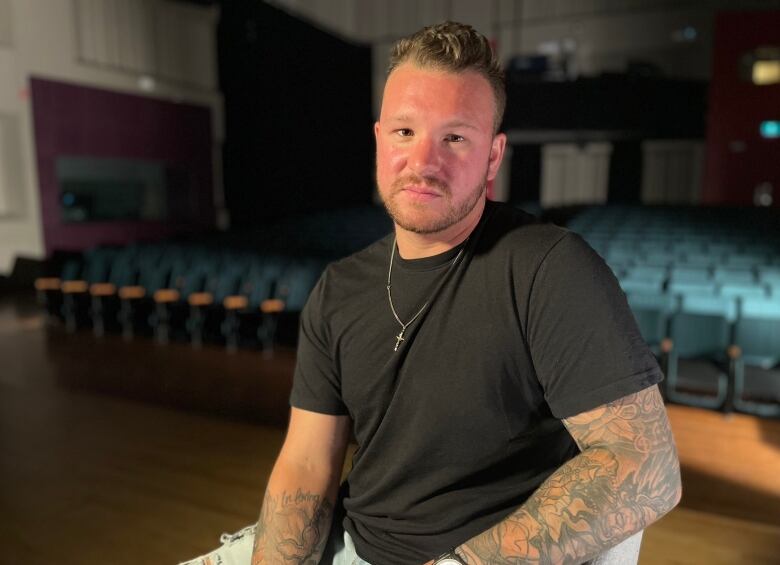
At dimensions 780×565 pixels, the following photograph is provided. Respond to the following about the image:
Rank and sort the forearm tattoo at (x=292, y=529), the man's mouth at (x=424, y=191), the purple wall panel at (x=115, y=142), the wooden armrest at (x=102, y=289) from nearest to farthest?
the man's mouth at (x=424, y=191) < the forearm tattoo at (x=292, y=529) < the wooden armrest at (x=102, y=289) < the purple wall panel at (x=115, y=142)

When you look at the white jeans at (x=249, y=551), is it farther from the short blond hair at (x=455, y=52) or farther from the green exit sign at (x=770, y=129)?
the green exit sign at (x=770, y=129)

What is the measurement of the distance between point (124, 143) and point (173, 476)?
7281mm

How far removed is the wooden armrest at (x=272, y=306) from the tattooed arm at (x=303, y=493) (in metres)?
2.99

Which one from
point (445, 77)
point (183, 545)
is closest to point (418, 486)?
point (445, 77)

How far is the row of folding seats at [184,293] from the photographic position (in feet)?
13.4

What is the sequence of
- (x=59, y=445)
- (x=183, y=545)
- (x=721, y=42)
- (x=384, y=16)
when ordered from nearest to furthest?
(x=183, y=545), (x=59, y=445), (x=721, y=42), (x=384, y=16)

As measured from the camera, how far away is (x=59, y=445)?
Result: 7.70 ft

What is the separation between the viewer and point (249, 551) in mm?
1011

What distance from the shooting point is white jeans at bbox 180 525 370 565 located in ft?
3.13

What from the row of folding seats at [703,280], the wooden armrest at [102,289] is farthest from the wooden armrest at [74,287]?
the row of folding seats at [703,280]

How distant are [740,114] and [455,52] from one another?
10.2 meters

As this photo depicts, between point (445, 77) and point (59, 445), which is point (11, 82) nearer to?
point (59, 445)

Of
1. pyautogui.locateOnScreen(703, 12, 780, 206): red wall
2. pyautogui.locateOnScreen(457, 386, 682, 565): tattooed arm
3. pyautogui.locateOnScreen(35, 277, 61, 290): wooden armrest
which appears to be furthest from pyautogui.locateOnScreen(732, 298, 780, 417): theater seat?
pyautogui.locateOnScreen(703, 12, 780, 206): red wall

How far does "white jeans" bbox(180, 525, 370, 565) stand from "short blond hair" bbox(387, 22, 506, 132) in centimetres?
70
